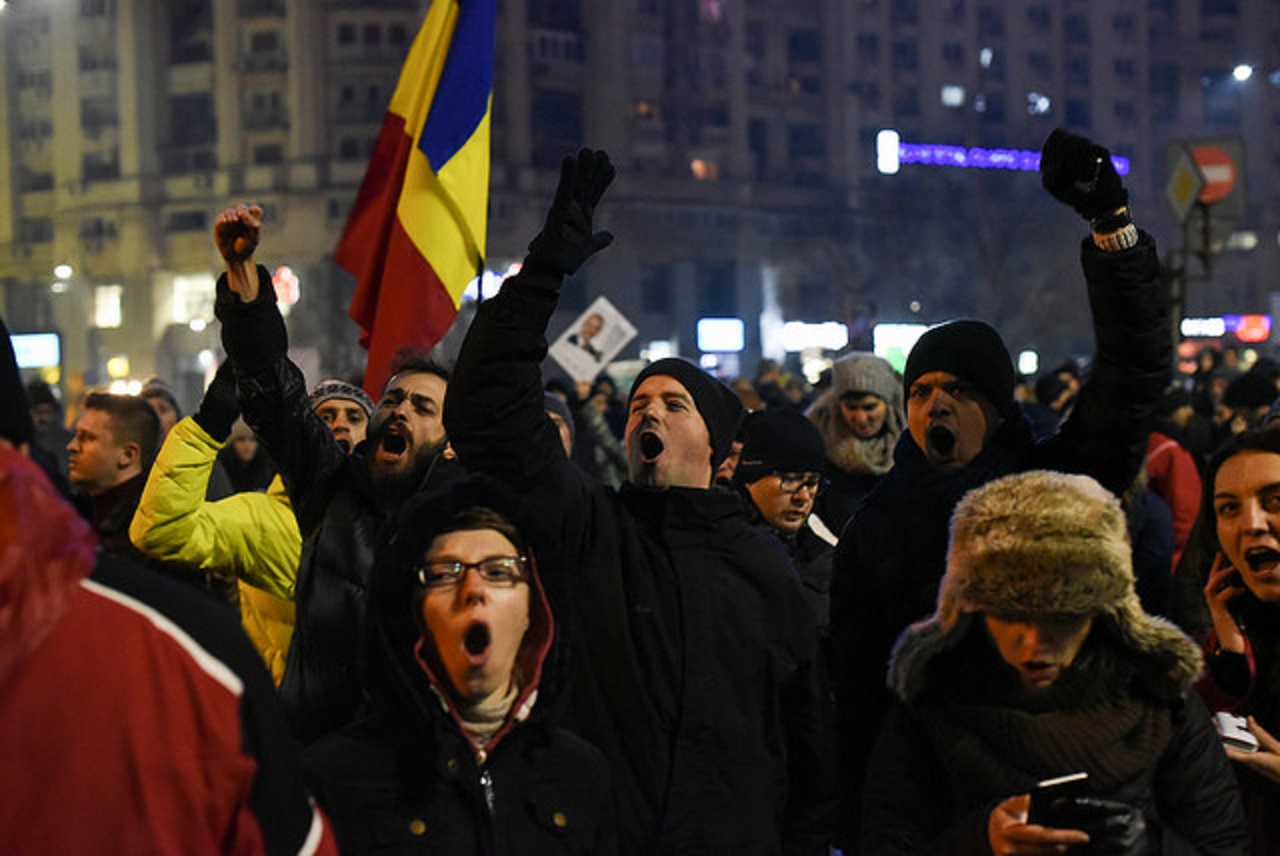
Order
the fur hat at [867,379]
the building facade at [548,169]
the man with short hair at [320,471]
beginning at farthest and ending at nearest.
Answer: the building facade at [548,169] < the fur hat at [867,379] < the man with short hair at [320,471]

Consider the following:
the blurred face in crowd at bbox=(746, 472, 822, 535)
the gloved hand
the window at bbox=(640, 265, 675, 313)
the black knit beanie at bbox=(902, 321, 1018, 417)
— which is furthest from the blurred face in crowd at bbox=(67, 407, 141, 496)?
the window at bbox=(640, 265, 675, 313)

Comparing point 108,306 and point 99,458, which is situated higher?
point 108,306

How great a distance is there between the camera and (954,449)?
4.43m

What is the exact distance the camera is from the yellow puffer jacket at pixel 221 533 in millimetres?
5434

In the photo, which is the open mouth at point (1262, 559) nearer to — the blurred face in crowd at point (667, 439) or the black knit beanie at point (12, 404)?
the blurred face in crowd at point (667, 439)

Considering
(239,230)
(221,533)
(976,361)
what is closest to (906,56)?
(221,533)

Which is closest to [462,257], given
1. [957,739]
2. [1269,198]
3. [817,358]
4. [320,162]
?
[957,739]

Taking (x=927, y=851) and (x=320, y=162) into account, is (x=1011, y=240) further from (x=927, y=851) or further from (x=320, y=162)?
(x=927, y=851)

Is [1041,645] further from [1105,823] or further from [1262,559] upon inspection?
[1262,559]

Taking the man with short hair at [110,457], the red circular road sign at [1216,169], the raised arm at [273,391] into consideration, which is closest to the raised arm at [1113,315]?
the raised arm at [273,391]

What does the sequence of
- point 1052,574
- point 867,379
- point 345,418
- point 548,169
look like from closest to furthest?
point 1052,574 → point 345,418 → point 867,379 → point 548,169

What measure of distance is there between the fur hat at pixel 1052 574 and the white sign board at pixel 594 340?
11.6 m

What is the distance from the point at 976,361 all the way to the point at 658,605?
1.12 meters

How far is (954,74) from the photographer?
86.0 m
